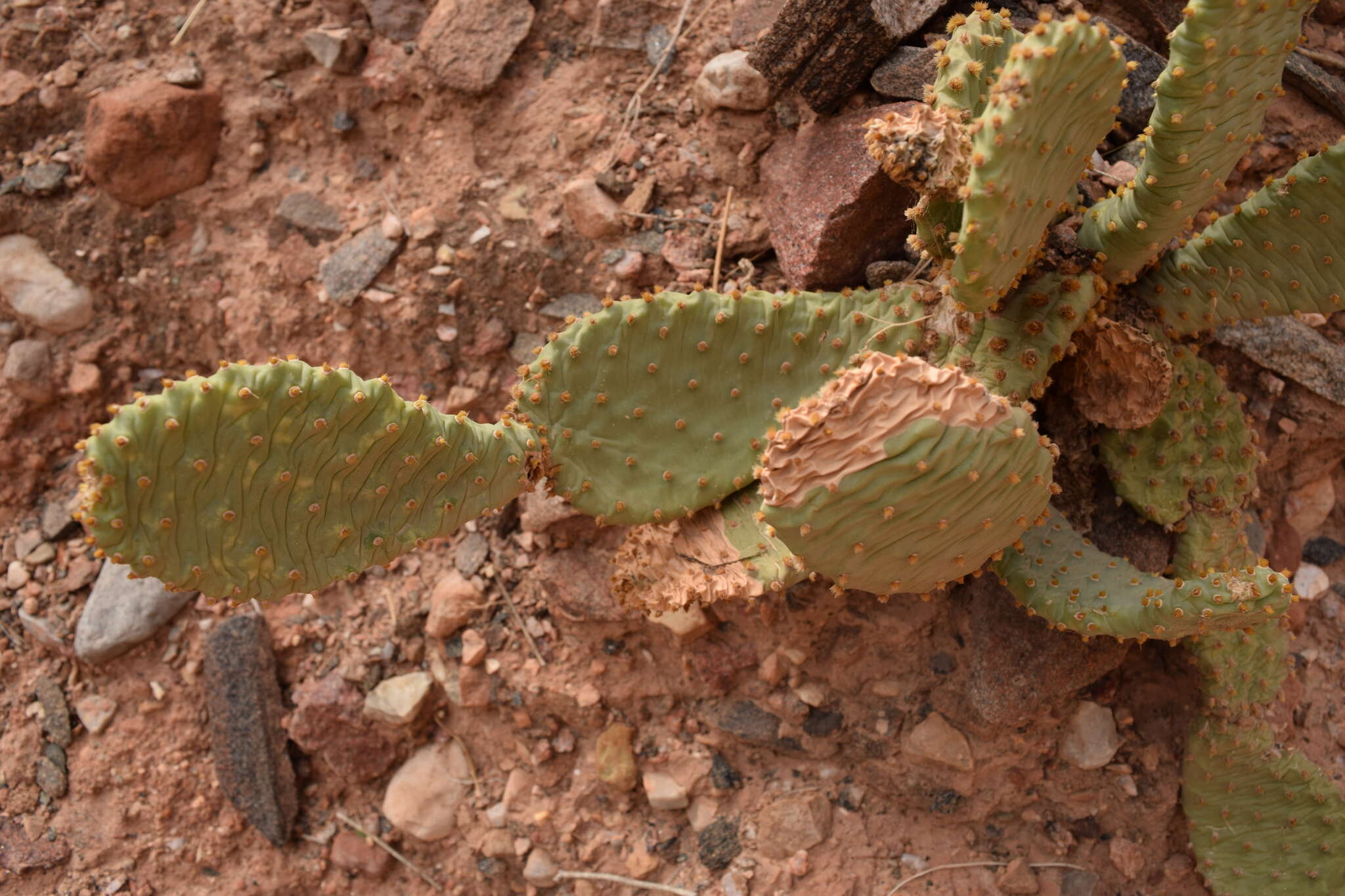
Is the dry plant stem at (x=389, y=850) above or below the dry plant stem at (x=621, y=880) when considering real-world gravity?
below


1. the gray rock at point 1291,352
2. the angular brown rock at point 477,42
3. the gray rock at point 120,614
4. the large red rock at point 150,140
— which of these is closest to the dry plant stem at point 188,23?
the large red rock at point 150,140

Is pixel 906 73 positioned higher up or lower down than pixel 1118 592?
higher up

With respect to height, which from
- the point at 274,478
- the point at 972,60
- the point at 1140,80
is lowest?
the point at 274,478

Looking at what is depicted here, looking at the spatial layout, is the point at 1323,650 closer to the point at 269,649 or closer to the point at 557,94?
the point at 557,94

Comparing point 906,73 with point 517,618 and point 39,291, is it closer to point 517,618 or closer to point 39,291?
point 517,618

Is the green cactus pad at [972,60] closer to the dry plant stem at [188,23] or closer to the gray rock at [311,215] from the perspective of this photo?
the gray rock at [311,215]

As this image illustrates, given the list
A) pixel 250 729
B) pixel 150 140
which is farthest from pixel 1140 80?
pixel 250 729
